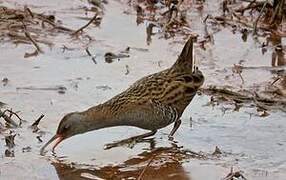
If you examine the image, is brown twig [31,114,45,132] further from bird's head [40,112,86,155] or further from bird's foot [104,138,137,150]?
bird's foot [104,138,137,150]

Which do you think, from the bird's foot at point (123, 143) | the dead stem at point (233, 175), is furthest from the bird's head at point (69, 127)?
the dead stem at point (233, 175)

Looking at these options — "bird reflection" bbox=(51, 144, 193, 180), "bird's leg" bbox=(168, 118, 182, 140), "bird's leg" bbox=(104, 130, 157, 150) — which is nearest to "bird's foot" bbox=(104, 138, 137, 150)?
"bird's leg" bbox=(104, 130, 157, 150)

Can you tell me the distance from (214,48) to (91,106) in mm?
2355

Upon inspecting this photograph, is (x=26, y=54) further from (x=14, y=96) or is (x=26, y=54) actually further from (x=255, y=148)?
(x=255, y=148)

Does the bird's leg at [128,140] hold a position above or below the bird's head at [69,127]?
below

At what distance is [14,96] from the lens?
7.39 m

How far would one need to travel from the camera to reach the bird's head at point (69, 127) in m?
6.34

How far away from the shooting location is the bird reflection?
6.00 meters

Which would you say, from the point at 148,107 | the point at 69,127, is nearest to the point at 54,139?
the point at 69,127

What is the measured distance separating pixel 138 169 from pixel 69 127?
60cm

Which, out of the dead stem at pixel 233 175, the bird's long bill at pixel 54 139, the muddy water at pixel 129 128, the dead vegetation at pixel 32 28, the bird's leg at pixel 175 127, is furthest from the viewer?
the dead vegetation at pixel 32 28

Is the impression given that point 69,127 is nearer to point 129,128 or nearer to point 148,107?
point 148,107

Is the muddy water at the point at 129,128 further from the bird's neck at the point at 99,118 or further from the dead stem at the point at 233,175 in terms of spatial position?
the dead stem at the point at 233,175

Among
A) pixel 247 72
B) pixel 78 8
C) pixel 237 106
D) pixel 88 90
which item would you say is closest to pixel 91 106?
pixel 88 90
